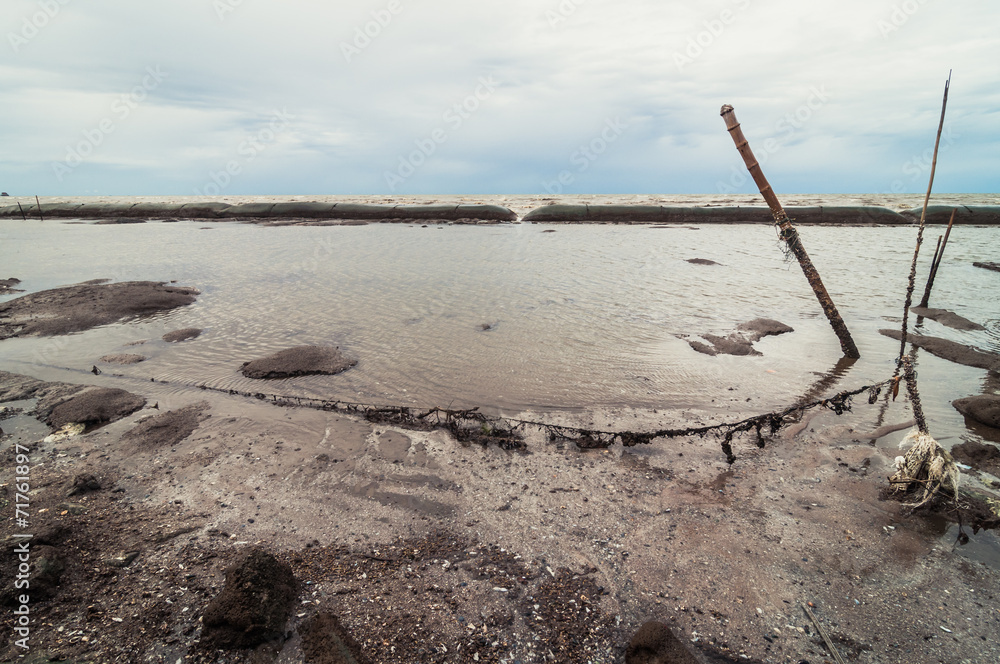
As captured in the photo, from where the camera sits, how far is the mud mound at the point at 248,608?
2.66 m

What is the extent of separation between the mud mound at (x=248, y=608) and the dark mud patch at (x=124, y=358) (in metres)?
6.27

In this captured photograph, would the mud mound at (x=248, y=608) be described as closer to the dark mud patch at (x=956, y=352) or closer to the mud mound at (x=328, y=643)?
the mud mound at (x=328, y=643)

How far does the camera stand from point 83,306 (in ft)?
33.4

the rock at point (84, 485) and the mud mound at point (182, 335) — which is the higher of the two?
the mud mound at point (182, 335)

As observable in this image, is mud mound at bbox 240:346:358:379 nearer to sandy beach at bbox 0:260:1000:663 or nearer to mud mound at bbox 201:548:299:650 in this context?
sandy beach at bbox 0:260:1000:663

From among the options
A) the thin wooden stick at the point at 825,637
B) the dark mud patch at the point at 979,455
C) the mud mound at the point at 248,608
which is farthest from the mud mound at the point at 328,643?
the dark mud patch at the point at 979,455

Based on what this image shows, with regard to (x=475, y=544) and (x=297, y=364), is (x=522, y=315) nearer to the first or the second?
(x=297, y=364)

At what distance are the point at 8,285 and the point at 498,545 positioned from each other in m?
16.7

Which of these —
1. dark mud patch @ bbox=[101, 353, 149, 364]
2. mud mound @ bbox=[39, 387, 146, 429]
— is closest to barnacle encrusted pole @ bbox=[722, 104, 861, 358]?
mud mound @ bbox=[39, 387, 146, 429]

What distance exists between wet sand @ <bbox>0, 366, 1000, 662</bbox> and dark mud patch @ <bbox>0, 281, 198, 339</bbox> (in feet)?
16.9

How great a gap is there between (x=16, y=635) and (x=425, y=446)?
3.16 m

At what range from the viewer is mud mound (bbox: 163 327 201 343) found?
28.0ft

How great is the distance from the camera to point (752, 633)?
2.84m

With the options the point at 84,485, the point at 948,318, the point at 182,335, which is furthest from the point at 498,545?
the point at 948,318
